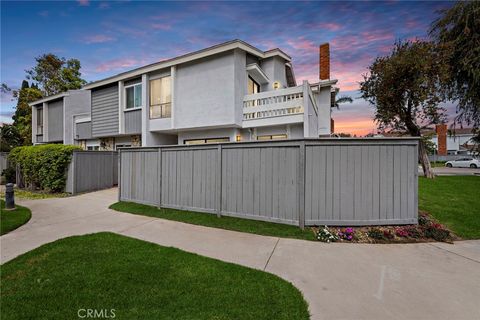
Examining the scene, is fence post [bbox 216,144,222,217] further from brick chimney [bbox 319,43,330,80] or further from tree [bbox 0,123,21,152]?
tree [bbox 0,123,21,152]

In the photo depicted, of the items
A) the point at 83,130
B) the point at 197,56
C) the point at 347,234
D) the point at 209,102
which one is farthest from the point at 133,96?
the point at 347,234

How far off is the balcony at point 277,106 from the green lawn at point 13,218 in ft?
27.3

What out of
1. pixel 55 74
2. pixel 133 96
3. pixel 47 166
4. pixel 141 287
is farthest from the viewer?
pixel 55 74

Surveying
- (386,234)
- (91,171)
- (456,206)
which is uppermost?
(91,171)

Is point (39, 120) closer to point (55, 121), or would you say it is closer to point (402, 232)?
point (55, 121)

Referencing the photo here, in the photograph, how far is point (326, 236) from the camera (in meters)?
4.34

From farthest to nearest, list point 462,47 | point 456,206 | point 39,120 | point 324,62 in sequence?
point 39,120 → point 324,62 → point 462,47 → point 456,206

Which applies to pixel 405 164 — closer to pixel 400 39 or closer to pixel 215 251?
pixel 215 251

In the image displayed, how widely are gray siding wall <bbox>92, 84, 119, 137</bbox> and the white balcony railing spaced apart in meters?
8.87

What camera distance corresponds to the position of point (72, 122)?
16.7 m

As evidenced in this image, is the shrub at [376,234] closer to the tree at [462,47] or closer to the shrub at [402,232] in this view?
the shrub at [402,232]

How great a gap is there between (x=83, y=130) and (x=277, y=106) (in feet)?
47.6

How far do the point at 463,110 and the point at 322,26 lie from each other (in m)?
11.6

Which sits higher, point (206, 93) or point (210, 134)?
point (206, 93)
